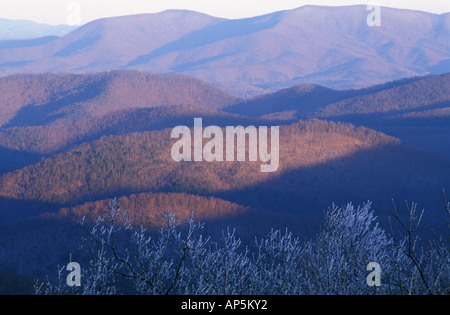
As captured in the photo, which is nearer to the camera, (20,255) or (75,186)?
(20,255)

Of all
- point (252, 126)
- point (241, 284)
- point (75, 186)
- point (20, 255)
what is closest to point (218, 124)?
point (252, 126)

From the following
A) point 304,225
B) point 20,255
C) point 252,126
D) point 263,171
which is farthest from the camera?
point 252,126

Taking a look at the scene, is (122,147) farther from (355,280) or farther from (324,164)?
(355,280)

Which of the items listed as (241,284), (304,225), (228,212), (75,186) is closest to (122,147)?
(75,186)

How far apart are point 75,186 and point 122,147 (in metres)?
16.6

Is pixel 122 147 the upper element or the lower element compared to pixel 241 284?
lower

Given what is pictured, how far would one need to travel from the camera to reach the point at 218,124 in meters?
154

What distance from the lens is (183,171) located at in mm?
110000

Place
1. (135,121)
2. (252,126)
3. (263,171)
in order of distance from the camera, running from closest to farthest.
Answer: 1. (263,171)
2. (252,126)
3. (135,121)

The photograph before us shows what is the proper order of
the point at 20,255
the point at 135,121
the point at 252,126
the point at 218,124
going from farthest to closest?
1. the point at 135,121
2. the point at 218,124
3. the point at 252,126
4. the point at 20,255

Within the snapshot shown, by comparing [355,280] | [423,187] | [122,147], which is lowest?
[423,187]

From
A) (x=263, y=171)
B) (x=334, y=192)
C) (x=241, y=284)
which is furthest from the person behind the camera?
(x=263, y=171)

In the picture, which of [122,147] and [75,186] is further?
[122,147]

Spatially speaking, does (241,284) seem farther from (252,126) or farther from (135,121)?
(135,121)
